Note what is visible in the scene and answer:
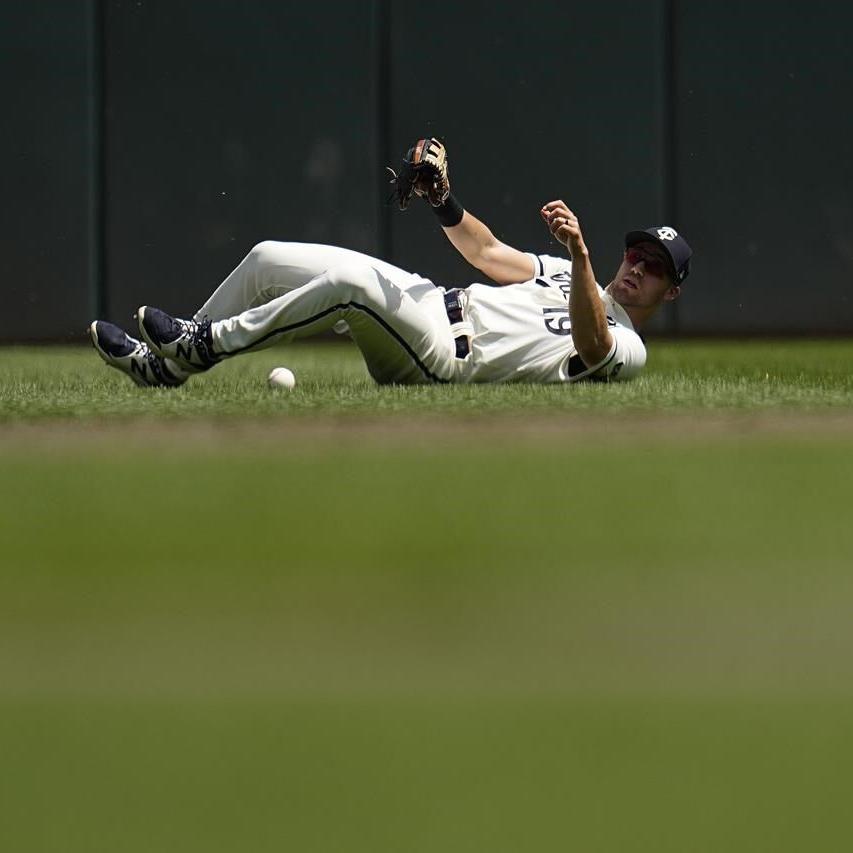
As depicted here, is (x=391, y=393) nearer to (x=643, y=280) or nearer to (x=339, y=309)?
(x=339, y=309)

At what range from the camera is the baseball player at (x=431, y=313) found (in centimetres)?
355

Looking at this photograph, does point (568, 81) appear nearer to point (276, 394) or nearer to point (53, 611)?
point (276, 394)

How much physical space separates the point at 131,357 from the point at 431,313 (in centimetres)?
79

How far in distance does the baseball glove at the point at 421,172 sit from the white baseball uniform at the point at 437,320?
21cm

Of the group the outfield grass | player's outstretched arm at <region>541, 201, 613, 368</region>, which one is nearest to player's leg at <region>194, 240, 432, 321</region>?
player's outstretched arm at <region>541, 201, 613, 368</region>

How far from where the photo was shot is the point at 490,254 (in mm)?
4066

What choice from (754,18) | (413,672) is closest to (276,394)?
(413,672)

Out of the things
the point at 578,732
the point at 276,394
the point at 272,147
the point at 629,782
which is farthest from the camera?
the point at 272,147

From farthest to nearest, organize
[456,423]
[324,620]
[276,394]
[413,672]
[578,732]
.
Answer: [276,394] → [456,423] → [324,620] → [413,672] → [578,732]

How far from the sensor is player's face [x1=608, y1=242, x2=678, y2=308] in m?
3.95

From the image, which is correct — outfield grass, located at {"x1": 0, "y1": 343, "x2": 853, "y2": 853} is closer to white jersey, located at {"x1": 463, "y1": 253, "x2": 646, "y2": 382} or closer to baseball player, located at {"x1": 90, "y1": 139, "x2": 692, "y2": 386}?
baseball player, located at {"x1": 90, "y1": 139, "x2": 692, "y2": 386}

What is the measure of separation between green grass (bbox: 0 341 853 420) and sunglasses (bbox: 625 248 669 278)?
0.31 meters

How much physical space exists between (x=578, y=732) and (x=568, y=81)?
257 inches

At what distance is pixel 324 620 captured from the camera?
1578 mm
